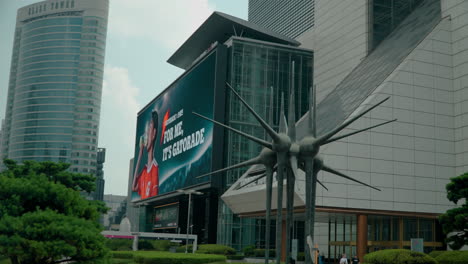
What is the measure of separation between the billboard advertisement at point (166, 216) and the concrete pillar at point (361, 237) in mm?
58635

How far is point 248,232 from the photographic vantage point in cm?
8781

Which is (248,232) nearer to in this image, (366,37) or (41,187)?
(366,37)

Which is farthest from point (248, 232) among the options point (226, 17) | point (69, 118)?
point (69, 118)

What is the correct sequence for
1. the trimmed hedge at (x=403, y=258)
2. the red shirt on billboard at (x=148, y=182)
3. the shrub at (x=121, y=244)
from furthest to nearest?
1. the red shirt on billboard at (x=148, y=182)
2. the shrub at (x=121, y=244)
3. the trimmed hedge at (x=403, y=258)

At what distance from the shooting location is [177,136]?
103188mm

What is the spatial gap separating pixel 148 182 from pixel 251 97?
3829cm

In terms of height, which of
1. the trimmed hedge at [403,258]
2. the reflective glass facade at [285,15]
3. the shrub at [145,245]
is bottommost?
the shrub at [145,245]

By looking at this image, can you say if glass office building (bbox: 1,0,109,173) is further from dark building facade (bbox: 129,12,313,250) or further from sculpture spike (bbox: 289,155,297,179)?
sculpture spike (bbox: 289,155,297,179)

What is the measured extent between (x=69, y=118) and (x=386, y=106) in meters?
156

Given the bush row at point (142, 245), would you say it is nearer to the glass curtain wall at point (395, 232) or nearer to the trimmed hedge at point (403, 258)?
the glass curtain wall at point (395, 232)

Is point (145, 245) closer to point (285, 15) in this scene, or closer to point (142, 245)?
point (142, 245)

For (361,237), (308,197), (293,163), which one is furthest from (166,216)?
(293,163)

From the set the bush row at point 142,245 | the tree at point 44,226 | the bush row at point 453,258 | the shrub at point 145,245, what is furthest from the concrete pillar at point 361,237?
the shrub at point 145,245

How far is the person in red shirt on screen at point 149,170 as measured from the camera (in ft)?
375
